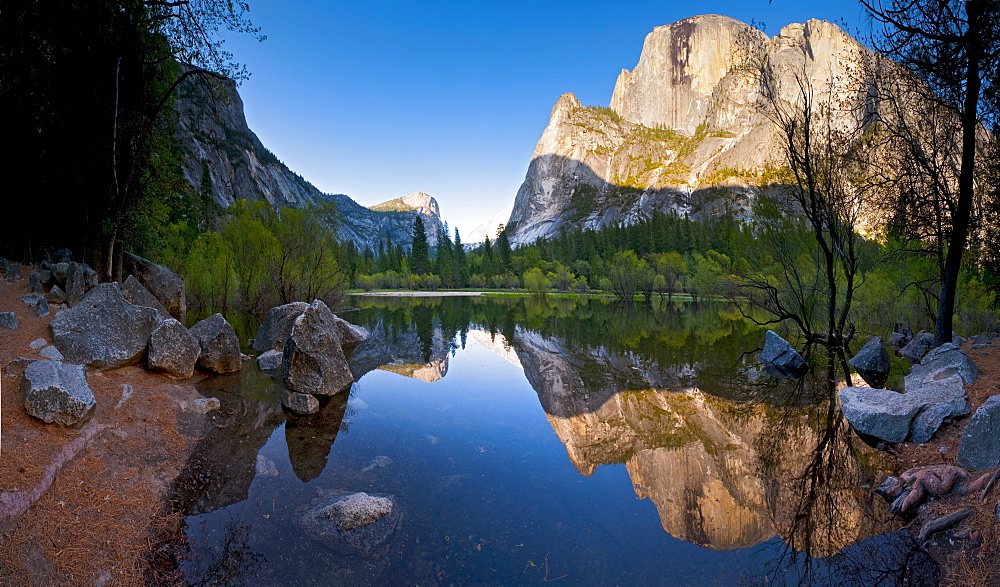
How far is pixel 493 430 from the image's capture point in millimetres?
8422

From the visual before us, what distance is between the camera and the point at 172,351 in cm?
900

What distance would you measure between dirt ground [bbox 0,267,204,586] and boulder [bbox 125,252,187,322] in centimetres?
811

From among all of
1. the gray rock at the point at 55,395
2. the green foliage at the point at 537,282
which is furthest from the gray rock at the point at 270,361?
the green foliage at the point at 537,282

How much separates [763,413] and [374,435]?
8192 mm

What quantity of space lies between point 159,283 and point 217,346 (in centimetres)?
679

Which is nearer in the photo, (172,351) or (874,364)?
(172,351)

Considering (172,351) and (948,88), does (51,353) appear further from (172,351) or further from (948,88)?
(948,88)

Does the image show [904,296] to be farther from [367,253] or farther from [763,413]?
[367,253]

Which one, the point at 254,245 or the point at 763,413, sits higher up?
the point at 254,245

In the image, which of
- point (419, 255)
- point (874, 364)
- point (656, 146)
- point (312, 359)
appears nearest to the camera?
point (312, 359)

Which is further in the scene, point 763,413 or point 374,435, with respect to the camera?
point 763,413

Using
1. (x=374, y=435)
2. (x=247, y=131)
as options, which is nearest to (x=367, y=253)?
(x=247, y=131)

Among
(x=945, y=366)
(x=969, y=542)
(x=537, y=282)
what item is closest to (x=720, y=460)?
(x=969, y=542)

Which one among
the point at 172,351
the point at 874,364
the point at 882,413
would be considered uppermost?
the point at 874,364
